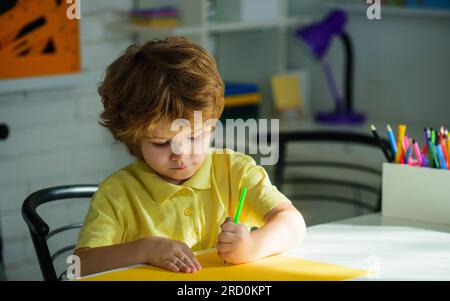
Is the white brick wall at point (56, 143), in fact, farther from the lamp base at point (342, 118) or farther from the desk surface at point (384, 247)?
the desk surface at point (384, 247)

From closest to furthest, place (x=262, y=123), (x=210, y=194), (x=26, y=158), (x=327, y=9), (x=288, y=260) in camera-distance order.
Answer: (x=288, y=260) < (x=210, y=194) < (x=26, y=158) < (x=262, y=123) < (x=327, y=9)

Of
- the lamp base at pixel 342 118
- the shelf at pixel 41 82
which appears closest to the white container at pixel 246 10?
the lamp base at pixel 342 118

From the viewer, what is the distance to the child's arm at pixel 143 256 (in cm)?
130

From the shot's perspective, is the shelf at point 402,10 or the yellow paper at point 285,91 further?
the yellow paper at point 285,91

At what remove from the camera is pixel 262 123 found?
9.57 feet

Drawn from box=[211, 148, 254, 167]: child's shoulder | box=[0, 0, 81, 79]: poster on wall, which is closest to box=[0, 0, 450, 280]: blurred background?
box=[0, 0, 81, 79]: poster on wall

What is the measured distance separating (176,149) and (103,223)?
0.55ft

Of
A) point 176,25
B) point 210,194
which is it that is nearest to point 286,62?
point 176,25

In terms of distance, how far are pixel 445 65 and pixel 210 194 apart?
1.54 m

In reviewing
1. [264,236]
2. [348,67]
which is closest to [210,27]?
[348,67]

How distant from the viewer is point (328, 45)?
9.97 feet

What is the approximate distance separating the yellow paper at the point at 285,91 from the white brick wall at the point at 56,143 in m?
0.54

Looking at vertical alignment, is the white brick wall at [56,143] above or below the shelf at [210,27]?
below
